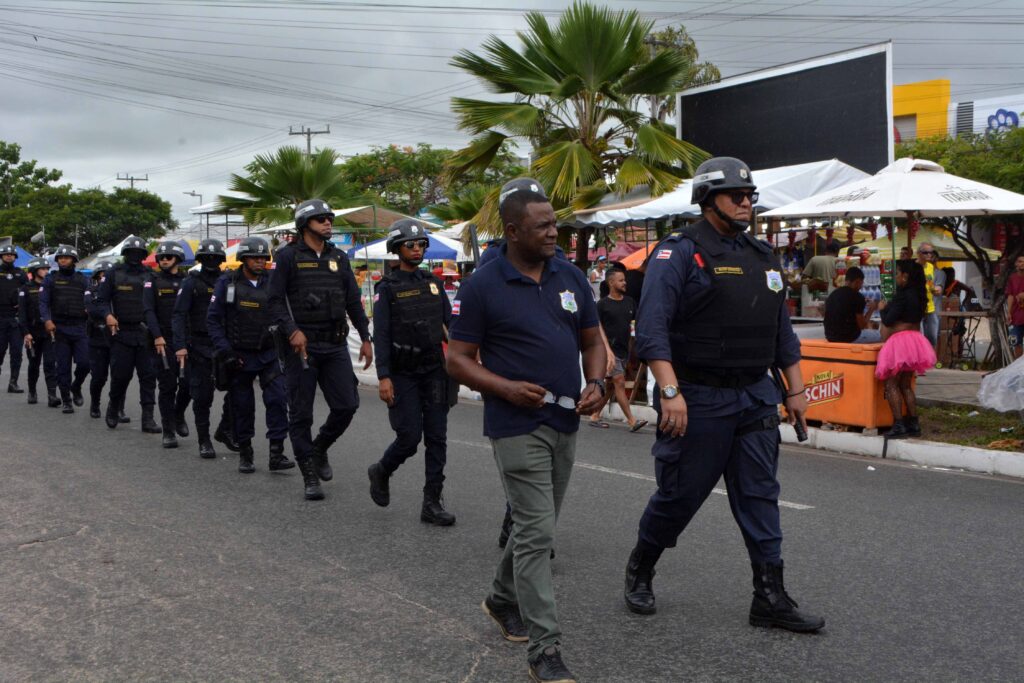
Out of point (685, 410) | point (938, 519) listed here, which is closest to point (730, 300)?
point (685, 410)

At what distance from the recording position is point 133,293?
467 inches

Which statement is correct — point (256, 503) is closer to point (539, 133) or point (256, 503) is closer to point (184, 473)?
point (184, 473)

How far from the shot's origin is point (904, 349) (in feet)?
32.5

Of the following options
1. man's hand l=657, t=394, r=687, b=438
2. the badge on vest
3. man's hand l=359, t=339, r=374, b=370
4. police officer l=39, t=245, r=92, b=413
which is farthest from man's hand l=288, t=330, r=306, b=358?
police officer l=39, t=245, r=92, b=413

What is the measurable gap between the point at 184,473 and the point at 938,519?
576 centimetres

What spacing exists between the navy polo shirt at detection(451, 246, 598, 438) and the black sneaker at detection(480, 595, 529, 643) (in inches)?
32.4

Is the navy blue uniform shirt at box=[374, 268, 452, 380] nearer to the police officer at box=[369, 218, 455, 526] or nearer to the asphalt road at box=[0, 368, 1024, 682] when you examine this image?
the police officer at box=[369, 218, 455, 526]

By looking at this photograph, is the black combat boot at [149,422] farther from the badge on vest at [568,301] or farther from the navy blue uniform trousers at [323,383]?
the badge on vest at [568,301]

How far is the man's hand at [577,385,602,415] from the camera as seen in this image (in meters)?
4.25

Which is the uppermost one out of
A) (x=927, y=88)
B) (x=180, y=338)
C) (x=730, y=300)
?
(x=927, y=88)

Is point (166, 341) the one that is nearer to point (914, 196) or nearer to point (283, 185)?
point (914, 196)

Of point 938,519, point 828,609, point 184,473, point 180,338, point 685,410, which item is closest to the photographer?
point 685,410

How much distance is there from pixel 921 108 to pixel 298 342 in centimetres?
4580

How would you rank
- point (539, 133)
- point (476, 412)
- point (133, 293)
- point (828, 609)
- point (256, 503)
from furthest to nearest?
1. point (539, 133)
2. point (476, 412)
3. point (133, 293)
4. point (256, 503)
5. point (828, 609)
